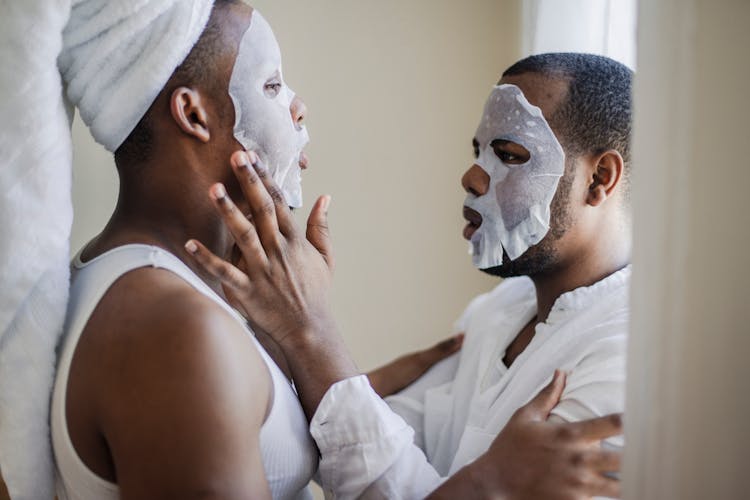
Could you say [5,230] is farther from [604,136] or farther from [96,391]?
[604,136]

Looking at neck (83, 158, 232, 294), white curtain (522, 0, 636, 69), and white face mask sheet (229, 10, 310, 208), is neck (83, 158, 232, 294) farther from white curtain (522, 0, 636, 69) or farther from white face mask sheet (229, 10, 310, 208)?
white curtain (522, 0, 636, 69)

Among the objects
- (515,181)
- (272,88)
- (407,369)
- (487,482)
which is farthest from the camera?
(407,369)

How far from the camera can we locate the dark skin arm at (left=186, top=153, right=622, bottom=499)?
1.02m

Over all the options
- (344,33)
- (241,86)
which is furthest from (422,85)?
(241,86)

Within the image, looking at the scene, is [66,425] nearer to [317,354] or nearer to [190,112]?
[317,354]

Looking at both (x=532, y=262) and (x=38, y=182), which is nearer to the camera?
(x=38, y=182)

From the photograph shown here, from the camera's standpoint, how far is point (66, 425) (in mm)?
926

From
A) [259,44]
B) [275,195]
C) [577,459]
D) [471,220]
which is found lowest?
[577,459]

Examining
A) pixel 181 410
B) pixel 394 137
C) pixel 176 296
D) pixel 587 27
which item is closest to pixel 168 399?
pixel 181 410

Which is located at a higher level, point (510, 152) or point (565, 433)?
point (510, 152)

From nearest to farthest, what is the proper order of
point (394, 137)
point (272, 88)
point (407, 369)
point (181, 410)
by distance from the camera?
1. point (181, 410)
2. point (272, 88)
3. point (407, 369)
4. point (394, 137)

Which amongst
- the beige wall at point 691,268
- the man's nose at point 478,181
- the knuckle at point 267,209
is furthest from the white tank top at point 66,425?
the man's nose at point 478,181

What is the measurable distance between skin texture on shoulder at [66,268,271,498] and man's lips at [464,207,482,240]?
2.11 ft

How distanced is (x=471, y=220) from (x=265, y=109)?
0.49 meters
